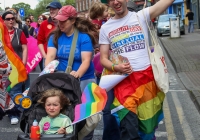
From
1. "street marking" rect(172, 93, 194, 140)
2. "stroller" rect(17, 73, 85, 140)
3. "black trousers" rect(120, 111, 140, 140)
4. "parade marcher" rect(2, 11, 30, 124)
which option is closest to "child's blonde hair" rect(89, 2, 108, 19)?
"parade marcher" rect(2, 11, 30, 124)

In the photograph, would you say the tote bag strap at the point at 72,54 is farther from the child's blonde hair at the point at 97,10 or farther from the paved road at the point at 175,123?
the paved road at the point at 175,123

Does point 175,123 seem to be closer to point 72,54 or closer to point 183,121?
point 183,121

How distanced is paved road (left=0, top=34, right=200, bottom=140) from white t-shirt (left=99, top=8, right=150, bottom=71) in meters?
2.03

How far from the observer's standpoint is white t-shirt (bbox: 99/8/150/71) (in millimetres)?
4598

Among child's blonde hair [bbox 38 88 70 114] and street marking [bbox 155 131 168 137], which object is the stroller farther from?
street marking [bbox 155 131 168 137]

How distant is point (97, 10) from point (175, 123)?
224cm

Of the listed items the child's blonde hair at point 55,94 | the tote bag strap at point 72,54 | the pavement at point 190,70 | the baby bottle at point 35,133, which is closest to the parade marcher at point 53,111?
the child's blonde hair at point 55,94

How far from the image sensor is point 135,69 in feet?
15.2

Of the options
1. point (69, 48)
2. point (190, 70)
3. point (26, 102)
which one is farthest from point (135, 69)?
point (190, 70)

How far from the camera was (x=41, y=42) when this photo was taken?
8.05 meters

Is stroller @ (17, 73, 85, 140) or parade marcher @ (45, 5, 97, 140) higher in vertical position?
parade marcher @ (45, 5, 97, 140)

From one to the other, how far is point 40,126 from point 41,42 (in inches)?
148

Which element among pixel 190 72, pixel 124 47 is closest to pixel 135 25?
pixel 124 47

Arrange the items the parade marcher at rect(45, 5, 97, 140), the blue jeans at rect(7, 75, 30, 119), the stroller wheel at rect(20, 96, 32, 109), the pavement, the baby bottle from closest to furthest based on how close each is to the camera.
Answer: the baby bottle
the stroller wheel at rect(20, 96, 32, 109)
the parade marcher at rect(45, 5, 97, 140)
the blue jeans at rect(7, 75, 30, 119)
the pavement
